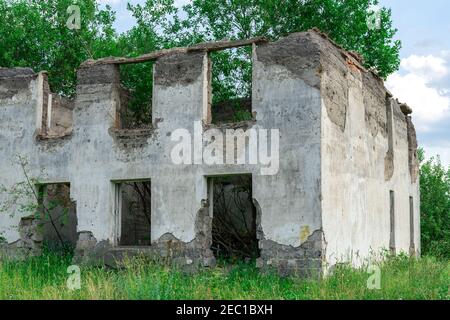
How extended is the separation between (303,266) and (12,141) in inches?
283

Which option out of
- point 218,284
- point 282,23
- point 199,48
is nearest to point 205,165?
point 199,48

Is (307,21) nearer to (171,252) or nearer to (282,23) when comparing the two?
(282,23)

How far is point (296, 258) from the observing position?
35.3 ft

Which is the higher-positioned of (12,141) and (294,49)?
(294,49)

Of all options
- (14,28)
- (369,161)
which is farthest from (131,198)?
(14,28)

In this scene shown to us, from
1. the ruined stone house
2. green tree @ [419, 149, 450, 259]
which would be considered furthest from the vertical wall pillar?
green tree @ [419, 149, 450, 259]

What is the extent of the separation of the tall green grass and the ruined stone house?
1.46ft

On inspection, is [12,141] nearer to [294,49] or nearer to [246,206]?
[246,206]

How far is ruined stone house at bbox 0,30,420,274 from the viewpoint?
1098 cm

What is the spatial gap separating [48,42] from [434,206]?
48.6 feet

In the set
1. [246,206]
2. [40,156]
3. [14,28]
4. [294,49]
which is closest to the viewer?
[294,49]

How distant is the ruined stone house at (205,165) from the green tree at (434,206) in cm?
803
